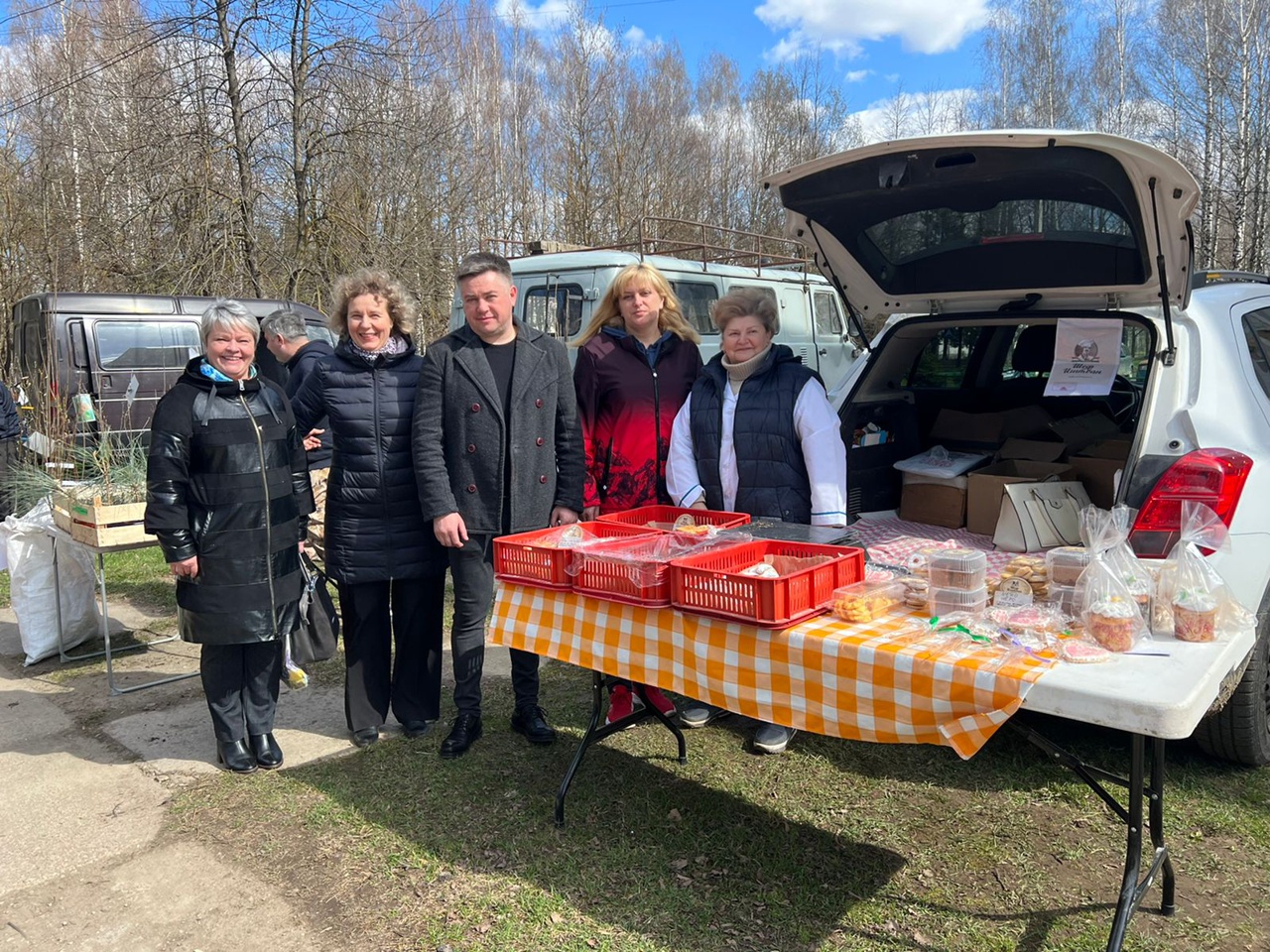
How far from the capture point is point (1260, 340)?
340 cm

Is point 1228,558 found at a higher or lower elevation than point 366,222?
lower

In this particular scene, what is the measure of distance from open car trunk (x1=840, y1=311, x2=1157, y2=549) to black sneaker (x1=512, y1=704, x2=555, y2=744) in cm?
168

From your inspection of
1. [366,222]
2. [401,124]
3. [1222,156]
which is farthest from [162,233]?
[1222,156]

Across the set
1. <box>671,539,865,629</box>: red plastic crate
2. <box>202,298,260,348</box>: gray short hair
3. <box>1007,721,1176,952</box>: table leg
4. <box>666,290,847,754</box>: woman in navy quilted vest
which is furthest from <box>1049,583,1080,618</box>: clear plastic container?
<box>202,298,260,348</box>: gray short hair

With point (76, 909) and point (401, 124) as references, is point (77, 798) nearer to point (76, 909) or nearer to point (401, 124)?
point (76, 909)

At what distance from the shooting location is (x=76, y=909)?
2650 millimetres

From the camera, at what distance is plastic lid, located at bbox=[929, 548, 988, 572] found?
2.21 m

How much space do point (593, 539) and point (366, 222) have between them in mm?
13605

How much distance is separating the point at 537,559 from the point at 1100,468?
2.64 meters

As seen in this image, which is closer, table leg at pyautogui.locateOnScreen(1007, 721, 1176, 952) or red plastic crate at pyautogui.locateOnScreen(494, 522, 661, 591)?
table leg at pyautogui.locateOnScreen(1007, 721, 1176, 952)

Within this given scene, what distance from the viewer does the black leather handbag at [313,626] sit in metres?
3.94

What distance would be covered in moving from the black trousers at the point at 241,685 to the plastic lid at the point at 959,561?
2.58m

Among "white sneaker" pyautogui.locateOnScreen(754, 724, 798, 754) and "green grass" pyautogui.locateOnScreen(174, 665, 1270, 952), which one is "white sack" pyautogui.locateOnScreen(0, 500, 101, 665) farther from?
"white sneaker" pyautogui.locateOnScreen(754, 724, 798, 754)

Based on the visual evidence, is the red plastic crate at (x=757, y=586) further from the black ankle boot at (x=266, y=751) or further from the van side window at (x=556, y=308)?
the van side window at (x=556, y=308)
